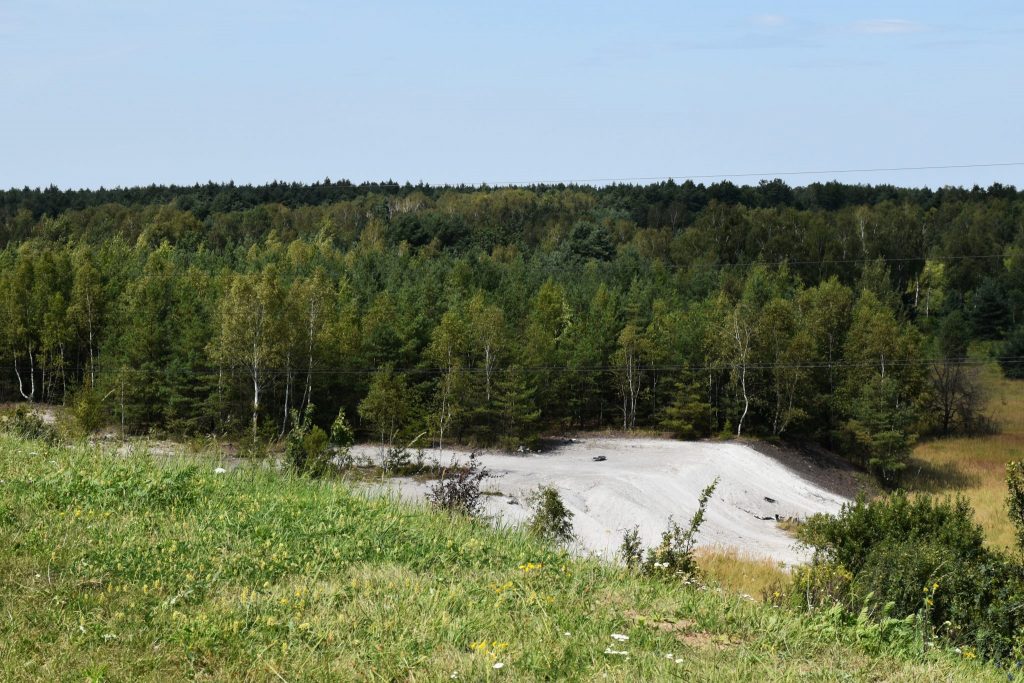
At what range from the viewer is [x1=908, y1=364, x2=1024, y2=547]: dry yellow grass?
1972 inches

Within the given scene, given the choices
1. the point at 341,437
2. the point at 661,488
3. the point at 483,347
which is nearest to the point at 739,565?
the point at 341,437

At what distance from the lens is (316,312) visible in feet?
186

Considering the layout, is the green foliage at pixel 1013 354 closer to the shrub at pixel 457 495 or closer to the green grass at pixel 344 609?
the shrub at pixel 457 495

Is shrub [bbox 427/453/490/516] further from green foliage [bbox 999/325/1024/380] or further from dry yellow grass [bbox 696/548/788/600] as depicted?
green foliage [bbox 999/325/1024/380]

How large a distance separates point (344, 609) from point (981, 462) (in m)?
64.4

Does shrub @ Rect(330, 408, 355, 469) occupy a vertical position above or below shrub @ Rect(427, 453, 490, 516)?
above

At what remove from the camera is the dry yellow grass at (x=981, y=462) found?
164ft

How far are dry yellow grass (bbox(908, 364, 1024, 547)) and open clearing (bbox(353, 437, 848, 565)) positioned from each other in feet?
25.9

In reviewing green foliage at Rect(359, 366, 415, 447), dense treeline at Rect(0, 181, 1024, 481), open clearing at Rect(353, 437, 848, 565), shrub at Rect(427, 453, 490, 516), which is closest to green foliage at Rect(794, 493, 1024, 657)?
shrub at Rect(427, 453, 490, 516)

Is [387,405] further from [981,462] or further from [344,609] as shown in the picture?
[344,609]

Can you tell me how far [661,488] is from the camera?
4238cm

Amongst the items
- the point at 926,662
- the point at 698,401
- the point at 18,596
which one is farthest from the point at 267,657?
the point at 698,401

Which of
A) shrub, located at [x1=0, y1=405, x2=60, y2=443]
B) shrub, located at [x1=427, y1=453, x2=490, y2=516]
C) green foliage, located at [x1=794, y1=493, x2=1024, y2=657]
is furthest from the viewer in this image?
shrub, located at [x1=0, y1=405, x2=60, y2=443]

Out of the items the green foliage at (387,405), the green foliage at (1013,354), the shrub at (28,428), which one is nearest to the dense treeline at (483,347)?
the green foliage at (387,405)
